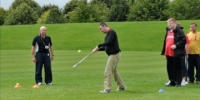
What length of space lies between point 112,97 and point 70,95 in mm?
1295

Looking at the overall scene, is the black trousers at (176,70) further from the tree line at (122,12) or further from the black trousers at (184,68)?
the tree line at (122,12)

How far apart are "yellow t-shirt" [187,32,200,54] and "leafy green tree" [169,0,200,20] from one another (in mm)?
63732

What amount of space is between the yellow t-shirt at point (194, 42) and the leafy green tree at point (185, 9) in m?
63.7

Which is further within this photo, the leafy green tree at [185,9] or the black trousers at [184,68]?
the leafy green tree at [185,9]

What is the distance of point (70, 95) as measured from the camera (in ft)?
41.3

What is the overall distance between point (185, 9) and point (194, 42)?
215ft

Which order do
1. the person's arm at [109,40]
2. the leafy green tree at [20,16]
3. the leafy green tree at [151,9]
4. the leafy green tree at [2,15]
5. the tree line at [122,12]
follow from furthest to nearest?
the leafy green tree at [2,15], the leafy green tree at [20,16], the leafy green tree at [151,9], the tree line at [122,12], the person's arm at [109,40]

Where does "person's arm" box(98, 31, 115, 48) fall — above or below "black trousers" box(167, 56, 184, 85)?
above

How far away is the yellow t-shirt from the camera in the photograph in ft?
49.2

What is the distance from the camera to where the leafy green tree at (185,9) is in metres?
78.3

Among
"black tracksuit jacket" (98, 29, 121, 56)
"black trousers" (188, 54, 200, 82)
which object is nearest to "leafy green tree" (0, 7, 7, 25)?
"black trousers" (188, 54, 200, 82)

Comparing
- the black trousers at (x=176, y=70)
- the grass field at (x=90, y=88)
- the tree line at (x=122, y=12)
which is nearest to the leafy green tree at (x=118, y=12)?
the tree line at (x=122, y=12)

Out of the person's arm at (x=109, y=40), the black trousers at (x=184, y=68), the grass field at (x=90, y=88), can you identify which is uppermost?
the person's arm at (x=109, y=40)

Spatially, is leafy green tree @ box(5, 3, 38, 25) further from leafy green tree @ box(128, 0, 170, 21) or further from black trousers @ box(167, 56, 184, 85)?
black trousers @ box(167, 56, 184, 85)
